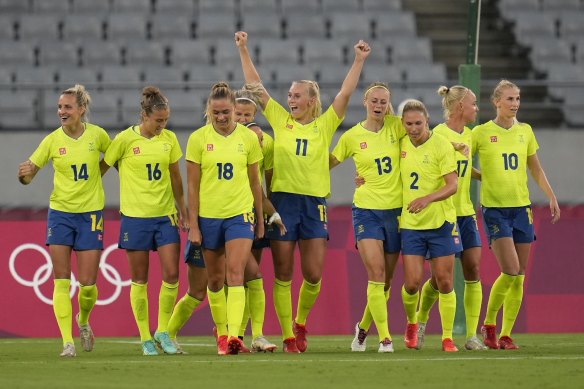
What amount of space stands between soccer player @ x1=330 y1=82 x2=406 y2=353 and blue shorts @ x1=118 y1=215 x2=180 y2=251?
5.05ft

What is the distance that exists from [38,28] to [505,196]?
11004 millimetres

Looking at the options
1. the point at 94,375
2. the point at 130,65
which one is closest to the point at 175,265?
the point at 94,375

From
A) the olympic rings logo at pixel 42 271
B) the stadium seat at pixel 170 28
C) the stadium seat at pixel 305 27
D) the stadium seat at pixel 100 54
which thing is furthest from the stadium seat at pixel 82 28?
the olympic rings logo at pixel 42 271

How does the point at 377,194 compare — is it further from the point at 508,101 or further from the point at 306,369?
the point at 306,369

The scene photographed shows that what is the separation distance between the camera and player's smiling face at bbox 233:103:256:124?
11.8 metres

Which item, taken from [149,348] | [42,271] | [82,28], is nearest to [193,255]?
[149,348]

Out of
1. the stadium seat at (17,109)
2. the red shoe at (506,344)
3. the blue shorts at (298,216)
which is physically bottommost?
the red shoe at (506,344)

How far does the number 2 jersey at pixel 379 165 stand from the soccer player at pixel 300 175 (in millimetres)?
281

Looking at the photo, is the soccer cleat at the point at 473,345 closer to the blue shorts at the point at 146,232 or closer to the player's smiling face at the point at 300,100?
the player's smiling face at the point at 300,100

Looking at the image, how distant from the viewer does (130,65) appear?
20.2 metres

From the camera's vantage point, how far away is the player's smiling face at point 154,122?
1102 centimetres

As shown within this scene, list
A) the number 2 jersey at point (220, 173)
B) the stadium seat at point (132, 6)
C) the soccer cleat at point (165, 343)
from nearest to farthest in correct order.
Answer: the number 2 jersey at point (220, 173)
the soccer cleat at point (165, 343)
the stadium seat at point (132, 6)

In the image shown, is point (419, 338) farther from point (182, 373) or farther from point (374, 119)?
point (182, 373)

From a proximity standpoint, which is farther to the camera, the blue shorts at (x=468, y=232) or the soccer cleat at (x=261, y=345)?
the blue shorts at (x=468, y=232)
